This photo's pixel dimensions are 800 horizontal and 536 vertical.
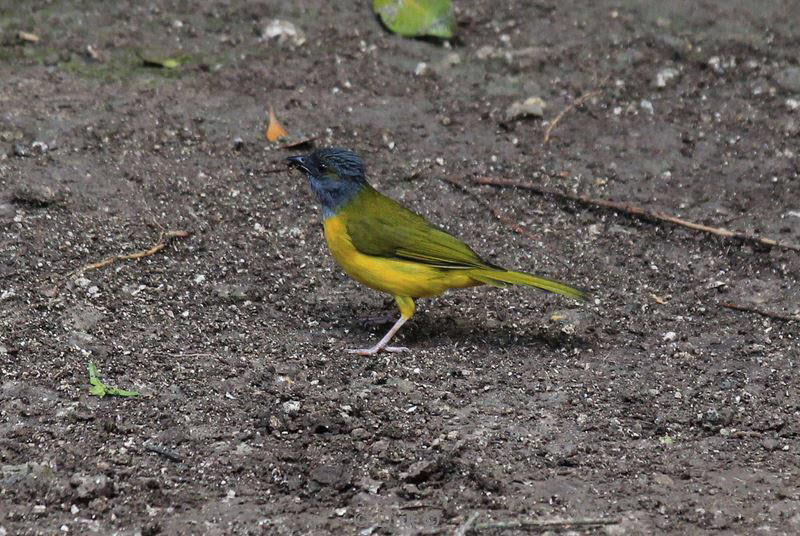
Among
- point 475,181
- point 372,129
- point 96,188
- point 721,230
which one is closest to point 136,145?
point 96,188

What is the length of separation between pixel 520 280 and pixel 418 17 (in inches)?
132

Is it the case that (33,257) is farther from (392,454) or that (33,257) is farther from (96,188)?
(392,454)

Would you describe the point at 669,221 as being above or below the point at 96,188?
above

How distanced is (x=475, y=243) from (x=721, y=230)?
4.78 feet

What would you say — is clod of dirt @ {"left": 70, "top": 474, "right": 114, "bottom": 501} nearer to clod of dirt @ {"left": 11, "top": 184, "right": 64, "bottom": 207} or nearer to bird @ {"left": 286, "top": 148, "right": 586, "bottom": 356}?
bird @ {"left": 286, "top": 148, "right": 586, "bottom": 356}

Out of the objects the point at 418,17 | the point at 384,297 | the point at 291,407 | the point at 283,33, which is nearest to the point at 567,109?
the point at 418,17

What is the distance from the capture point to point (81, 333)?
477 centimetres

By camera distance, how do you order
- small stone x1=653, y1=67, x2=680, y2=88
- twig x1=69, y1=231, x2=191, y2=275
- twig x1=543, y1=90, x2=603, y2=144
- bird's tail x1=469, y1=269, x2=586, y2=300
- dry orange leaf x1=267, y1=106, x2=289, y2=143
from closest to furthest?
bird's tail x1=469, y1=269, x2=586, y2=300
twig x1=69, y1=231, x2=191, y2=275
dry orange leaf x1=267, y1=106, x2=289, y2=143
twig x1=543, y1=90, x2=603, y2=144
small stone x1=653, y1=67, x2=680, y2=88

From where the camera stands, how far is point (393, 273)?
509 cm

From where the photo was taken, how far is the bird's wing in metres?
5.10

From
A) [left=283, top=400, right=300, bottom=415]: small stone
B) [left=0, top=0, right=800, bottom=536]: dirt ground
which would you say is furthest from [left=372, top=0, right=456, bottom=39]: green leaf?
[left=283, top=400, right=300, bottom=415]: small stone

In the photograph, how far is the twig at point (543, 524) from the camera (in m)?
3.66

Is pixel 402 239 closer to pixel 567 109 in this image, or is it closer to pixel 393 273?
pixel 393 273

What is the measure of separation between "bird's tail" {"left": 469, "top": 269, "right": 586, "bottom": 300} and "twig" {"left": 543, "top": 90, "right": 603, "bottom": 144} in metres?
2.05
